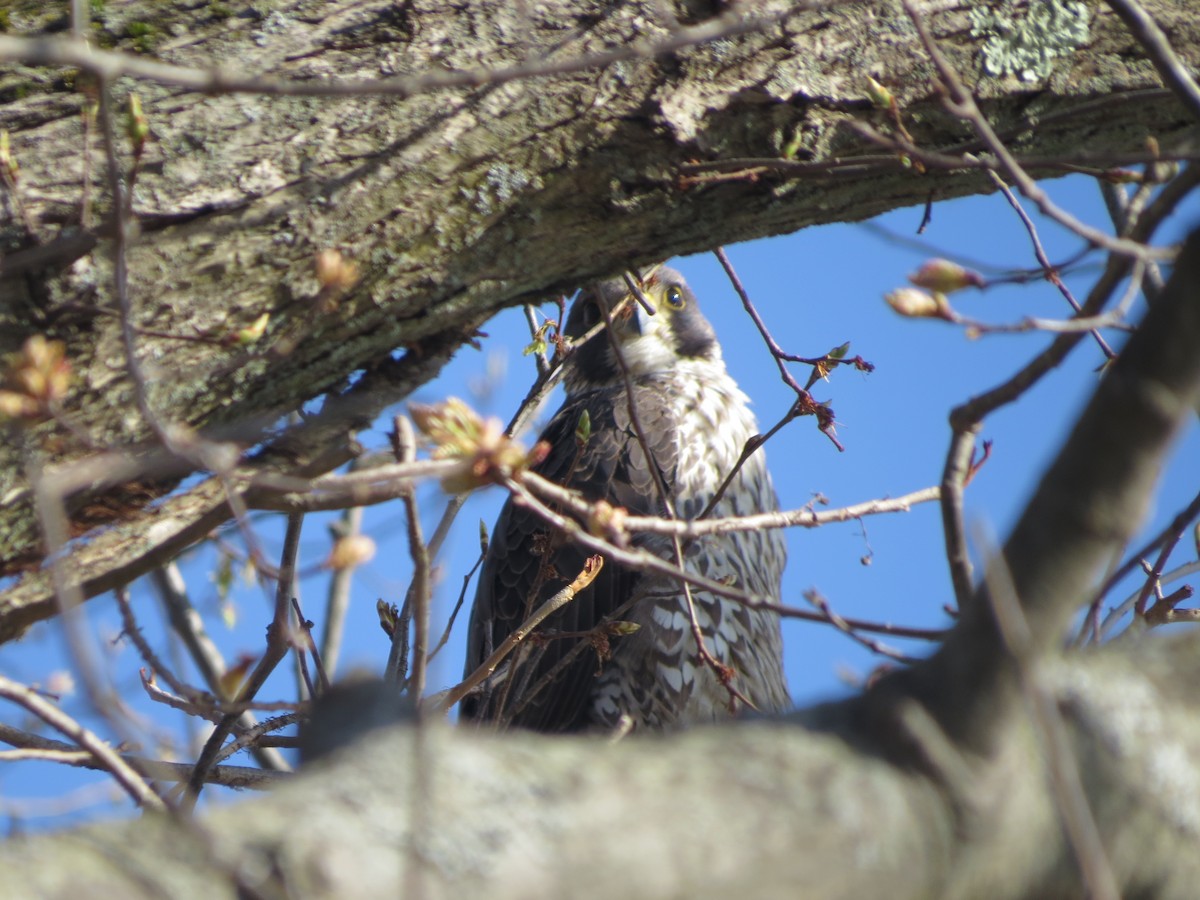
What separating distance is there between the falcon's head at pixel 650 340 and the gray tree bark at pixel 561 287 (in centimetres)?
298

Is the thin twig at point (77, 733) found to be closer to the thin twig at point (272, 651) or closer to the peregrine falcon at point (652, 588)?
the thin twig at point (272, 651)

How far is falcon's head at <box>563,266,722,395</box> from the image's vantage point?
18.9ft

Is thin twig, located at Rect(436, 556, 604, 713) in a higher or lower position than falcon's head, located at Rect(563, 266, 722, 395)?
lower

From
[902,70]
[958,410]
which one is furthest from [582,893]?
[902,70]

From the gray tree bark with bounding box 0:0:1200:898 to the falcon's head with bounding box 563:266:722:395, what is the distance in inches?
117

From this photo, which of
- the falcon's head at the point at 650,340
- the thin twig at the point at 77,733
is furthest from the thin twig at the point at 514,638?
the falcon's head at the point at 650,340

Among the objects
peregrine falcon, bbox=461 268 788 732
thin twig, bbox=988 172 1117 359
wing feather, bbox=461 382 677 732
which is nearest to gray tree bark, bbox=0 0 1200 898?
thin twig, bbox=988 172 1117 359

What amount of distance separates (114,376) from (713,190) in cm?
121

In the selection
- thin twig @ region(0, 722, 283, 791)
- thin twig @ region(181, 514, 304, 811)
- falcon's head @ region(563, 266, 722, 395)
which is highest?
falcon's head @ region(563, 266, 722, 395)

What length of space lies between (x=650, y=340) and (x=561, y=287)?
10.8 feet

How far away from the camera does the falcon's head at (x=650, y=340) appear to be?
5.75 m

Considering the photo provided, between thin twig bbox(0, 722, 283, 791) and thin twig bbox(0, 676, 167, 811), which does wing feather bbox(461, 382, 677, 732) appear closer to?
thin twig bbox(0, 722, 283, 791)

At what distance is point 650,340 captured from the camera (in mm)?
5863

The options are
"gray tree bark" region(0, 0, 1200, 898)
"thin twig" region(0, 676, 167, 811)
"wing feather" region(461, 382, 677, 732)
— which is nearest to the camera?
"gray tree bark" region(0, 0, 1200, 898)
